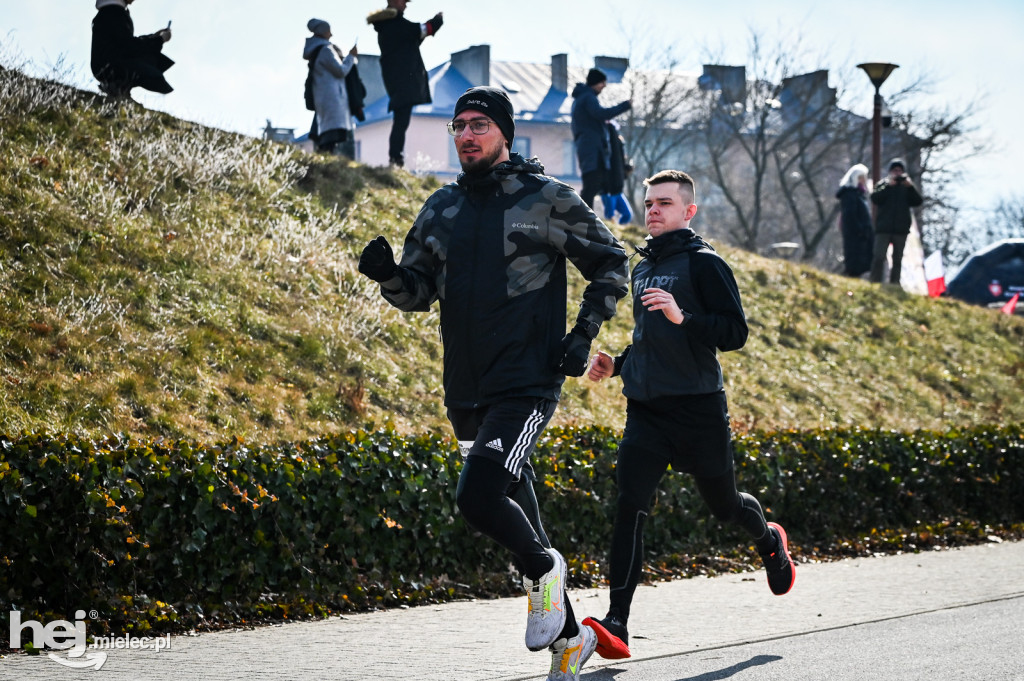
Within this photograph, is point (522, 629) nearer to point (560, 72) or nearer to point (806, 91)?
point (806, 91)

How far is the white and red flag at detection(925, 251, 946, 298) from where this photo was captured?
22.6 meters

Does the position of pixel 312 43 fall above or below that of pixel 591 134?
above

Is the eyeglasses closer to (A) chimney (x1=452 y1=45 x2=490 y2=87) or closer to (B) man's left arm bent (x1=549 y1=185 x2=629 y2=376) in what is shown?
(B) man's left arm bent (x1=549 y1=185 x2=629 y2=376)

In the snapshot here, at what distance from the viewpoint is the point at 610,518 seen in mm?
8383

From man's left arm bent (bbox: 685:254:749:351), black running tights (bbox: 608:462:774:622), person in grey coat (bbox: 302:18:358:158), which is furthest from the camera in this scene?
person in grey coat (bbox: 302:18:358:158)

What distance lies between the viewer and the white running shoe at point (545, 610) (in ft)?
15.1

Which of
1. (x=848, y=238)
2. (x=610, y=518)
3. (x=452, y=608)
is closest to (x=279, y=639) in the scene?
(x=452, y=608)

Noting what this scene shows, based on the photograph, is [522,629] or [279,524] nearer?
[522,629]

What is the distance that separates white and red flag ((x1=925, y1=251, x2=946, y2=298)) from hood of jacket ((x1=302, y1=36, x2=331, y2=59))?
11906mm

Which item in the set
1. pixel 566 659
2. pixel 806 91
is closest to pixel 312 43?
pixel 566 659

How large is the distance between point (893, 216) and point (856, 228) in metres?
0.88

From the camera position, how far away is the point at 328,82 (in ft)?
52.6

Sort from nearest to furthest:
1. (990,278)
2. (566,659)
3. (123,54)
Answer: (566,659) < (123,54) < (990,278)

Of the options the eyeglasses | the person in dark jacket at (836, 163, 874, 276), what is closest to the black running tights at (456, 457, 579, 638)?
the eyeglasses
